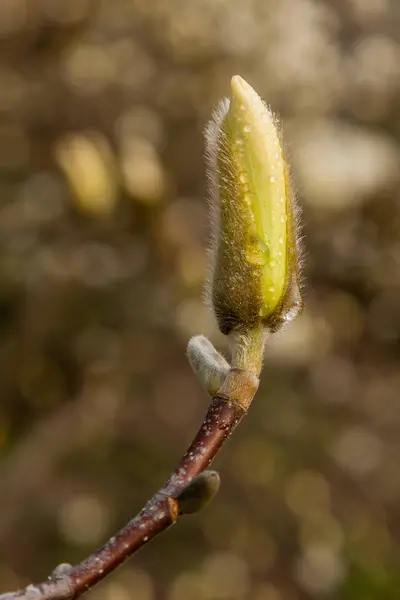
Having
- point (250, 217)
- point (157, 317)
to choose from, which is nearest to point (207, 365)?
point (250, 217)

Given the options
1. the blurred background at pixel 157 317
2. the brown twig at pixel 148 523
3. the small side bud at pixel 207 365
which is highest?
the small side bud at pixel 207 365

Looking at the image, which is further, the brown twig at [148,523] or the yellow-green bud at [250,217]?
the yellow-green bud at [250,217]

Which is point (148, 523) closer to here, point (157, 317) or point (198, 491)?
point (198, 491)

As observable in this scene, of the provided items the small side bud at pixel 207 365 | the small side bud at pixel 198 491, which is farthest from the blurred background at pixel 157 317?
the small side bud at pixel 198 491

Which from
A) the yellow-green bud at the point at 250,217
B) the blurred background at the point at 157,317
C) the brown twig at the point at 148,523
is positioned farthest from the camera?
the blurred background at the point at 157,317

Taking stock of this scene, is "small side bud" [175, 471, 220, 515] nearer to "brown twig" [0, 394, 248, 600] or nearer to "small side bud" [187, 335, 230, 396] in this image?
"brown twig" [0, 394, 248, 600]

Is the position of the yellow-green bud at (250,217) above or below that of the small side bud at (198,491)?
above

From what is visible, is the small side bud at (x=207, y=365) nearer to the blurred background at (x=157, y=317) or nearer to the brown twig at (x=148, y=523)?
the brown twig at (x=148, y=523)
